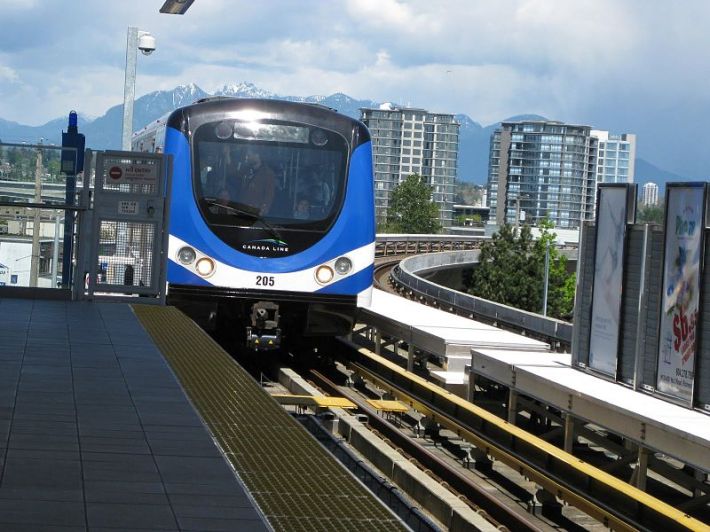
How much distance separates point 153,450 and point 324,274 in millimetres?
9007

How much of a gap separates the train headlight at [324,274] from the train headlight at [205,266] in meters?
1.36

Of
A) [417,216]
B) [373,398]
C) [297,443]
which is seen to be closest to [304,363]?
[373,398]

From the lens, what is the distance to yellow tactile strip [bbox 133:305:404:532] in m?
6.21

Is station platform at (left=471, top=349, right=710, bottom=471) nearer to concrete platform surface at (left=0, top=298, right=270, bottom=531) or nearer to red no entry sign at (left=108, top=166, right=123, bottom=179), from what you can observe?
concrete platform surface at (left=0, top=298, right=270, bottom=531)

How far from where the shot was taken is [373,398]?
16891 millimetres

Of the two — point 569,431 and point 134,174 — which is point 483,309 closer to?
point 134,174

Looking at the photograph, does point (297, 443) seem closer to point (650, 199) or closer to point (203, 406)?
point (203, 406)

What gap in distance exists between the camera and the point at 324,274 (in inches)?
643

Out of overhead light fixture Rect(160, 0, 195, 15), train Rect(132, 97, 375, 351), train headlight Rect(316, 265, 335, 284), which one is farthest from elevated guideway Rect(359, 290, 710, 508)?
overhead light fixture Rect(160, 0, 195, 15)

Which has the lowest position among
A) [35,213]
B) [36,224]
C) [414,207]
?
[36,224]

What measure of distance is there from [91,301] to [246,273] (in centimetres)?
220

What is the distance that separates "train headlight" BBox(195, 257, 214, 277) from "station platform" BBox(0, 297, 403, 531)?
3831 millimetres

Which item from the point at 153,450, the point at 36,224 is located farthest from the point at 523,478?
the point at 36,224

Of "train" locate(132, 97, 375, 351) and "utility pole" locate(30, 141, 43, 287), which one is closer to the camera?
"train" locate(132, 97, 375, 351)
